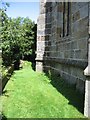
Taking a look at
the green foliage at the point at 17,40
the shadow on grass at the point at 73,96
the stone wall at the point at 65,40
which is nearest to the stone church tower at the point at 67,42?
the stone wall at the point at 65,40

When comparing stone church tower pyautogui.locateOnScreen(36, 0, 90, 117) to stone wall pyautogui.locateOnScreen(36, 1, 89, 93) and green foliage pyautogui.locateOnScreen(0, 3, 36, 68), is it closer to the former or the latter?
stone wall pyautogui.locateOnScreen(36, 1, 89, 93)

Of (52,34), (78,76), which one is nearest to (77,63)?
(78,76)

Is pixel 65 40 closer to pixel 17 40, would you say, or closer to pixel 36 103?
pixel 36 103

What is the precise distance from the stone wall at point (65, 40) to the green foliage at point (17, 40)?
1.70 m

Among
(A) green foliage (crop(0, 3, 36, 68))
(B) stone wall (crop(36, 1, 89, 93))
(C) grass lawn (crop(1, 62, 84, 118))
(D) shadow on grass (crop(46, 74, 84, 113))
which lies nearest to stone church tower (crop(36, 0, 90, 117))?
(B) stone wall (crop(36, 1, 89, 93))

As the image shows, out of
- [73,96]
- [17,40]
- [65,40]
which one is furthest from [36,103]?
[17,40]

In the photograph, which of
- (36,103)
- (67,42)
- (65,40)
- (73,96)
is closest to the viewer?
(36,103)

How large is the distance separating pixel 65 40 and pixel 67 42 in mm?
444

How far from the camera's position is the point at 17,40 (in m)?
16.5

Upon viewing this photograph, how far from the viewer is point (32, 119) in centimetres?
555

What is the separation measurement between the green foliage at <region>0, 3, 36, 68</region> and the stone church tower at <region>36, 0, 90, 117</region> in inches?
67.0

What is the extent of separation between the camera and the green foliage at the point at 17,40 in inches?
595

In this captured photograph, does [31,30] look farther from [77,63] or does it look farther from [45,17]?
[77,63]

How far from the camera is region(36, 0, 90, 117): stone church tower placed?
7.06 m
